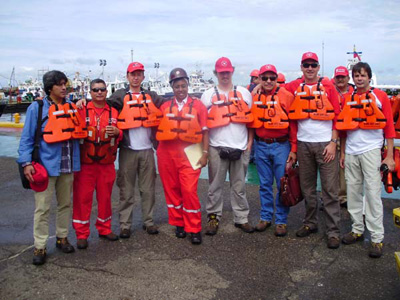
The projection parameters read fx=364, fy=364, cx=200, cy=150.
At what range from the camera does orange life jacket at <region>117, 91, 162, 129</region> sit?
437 centimetres

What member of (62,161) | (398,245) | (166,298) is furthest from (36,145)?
(398,245)

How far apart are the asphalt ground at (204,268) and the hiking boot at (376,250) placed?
0.17 ft

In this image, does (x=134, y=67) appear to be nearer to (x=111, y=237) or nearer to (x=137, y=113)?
(x=137, y=113)

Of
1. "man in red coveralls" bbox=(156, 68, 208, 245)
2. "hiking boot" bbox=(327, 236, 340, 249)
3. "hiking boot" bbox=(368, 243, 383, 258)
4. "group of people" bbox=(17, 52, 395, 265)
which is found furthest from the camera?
"man in red coveralls" bbox=(156, 68, 208, 245)

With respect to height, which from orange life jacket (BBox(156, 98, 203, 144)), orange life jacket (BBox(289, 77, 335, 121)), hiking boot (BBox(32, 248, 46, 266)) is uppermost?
orange life jacket (BBox(289, 77, 335, 121))

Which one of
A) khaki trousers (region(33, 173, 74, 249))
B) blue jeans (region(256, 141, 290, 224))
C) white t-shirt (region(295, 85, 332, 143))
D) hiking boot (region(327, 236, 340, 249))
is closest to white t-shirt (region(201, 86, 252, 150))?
blue jeans (region(256, 141, 290, 224))

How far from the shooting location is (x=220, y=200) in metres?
4.73

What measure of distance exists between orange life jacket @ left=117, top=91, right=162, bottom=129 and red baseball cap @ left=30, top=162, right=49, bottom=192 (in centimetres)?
104

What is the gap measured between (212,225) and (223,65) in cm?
200

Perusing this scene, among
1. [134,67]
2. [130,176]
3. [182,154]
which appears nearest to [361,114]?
[182,154]

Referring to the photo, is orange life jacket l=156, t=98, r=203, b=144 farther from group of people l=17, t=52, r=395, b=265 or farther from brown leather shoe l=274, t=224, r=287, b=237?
brown leather shoe l=274, t=224, r=287, b=237

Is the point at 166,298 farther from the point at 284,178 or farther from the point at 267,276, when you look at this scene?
the point at 284,178

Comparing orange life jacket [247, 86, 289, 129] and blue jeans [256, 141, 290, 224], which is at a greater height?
orange life jacket [247, 86, 289, 129]

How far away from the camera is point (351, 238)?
417 cm
